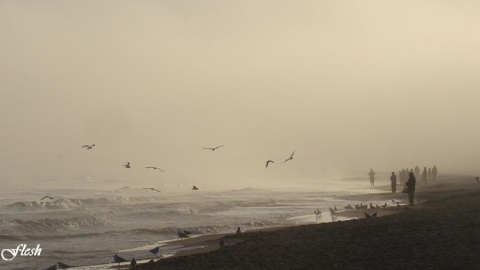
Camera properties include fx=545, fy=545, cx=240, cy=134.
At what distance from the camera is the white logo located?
22.4 m

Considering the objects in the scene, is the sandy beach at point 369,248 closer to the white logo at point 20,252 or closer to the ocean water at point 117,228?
the ocean water at point 117,228

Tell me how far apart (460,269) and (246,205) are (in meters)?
37.9

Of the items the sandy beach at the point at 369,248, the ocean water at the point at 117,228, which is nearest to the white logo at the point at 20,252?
the ocean water at the point at 117,228

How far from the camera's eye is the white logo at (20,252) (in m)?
22.4

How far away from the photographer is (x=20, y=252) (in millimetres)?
24047

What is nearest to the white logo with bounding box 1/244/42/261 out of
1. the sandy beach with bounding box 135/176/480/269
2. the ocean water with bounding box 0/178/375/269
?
the ocean water with bounding box 0/178/375/269

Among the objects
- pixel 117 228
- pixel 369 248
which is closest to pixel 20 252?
pixel 117 228

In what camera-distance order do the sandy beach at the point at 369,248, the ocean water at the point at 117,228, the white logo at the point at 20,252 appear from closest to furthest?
the sandy beach at the point at 369,248 → the ocean water at the point at 117,228 → the white logo at the point at 20,252

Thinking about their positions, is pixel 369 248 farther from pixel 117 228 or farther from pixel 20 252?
pixel 117 228

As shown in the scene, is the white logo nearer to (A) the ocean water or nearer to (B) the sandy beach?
(A) the ocean water

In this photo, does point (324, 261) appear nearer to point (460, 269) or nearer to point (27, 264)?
point (460, 269)

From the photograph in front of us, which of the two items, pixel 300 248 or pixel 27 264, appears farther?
pixel 27 264

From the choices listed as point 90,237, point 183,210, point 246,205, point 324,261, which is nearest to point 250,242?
point 324,261

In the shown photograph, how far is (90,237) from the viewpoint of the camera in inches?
1129
